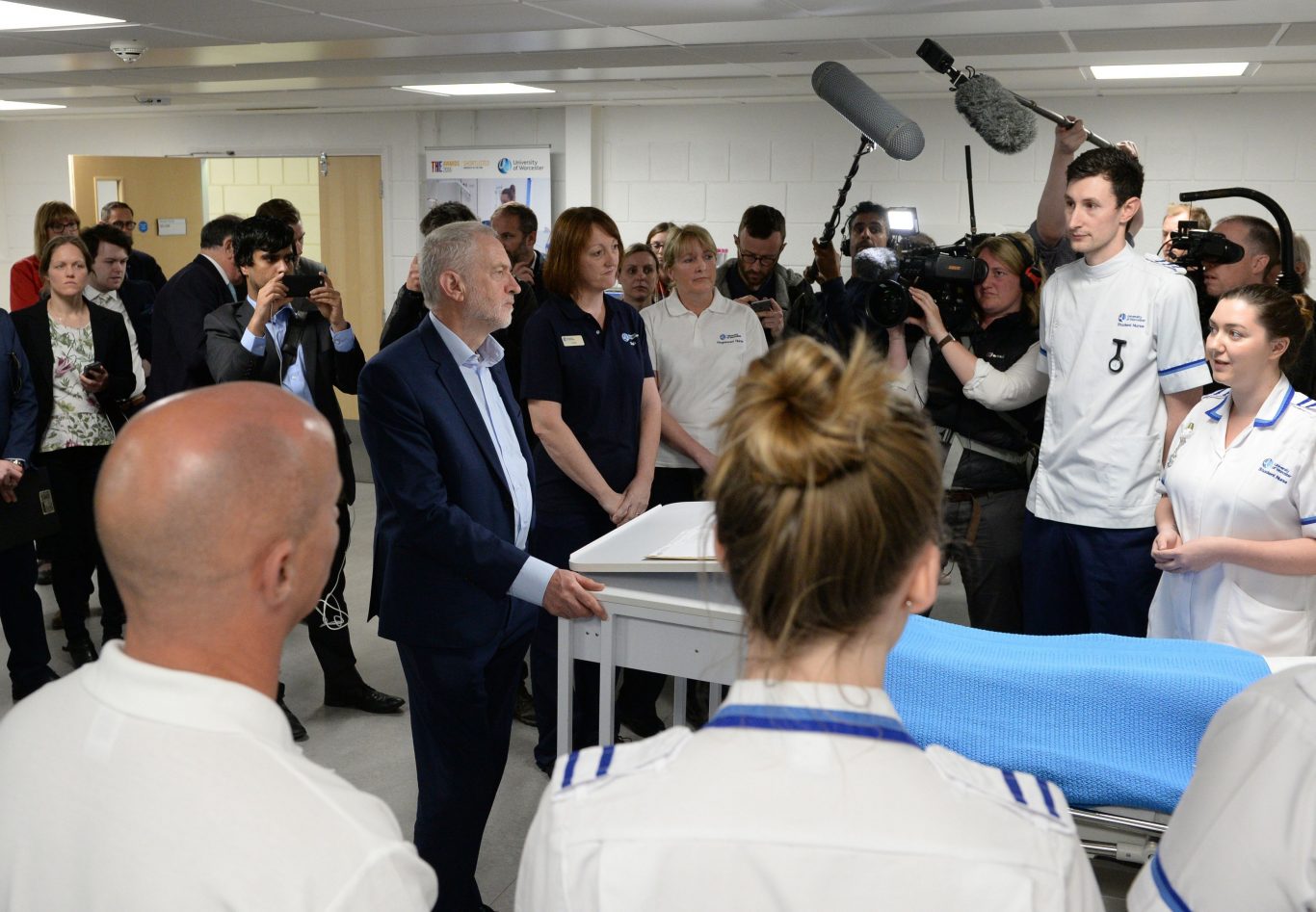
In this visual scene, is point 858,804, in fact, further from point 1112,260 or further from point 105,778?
point 1112,260

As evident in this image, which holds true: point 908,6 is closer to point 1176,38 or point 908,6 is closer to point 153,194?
point 1176,38

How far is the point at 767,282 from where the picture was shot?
14.4ft

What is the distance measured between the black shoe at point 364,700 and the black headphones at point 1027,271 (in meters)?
2.23

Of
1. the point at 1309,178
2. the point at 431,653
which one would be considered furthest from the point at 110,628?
the point at 1309,178

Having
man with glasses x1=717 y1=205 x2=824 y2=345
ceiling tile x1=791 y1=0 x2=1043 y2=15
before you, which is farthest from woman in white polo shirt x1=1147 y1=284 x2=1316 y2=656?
ceiling tile x1=791 y1=0 x2=1043 y2=15

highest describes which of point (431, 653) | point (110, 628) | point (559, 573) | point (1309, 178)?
point (1309, 178)

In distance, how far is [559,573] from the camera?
7.05ft

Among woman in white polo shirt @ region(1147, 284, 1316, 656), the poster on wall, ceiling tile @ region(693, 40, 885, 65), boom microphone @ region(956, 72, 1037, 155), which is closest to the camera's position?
woman in white polo shirt @ region(1147, 284, 1316, 656)

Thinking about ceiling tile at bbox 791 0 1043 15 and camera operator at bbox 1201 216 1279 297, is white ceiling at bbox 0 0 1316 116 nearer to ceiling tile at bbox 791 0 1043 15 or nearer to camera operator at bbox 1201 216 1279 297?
ceiling tile at bbox 791 0 1043 15

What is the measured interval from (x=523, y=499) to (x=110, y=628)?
2402 millimetres

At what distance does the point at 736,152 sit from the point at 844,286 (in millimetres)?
3983

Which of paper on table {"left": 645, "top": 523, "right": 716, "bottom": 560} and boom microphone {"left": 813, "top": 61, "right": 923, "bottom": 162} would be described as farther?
boom microphone {"left": 813, "top": 61, "right": 923, "bottom": 162}

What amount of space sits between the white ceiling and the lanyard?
3600 millimetres

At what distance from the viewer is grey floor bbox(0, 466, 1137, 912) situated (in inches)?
104
